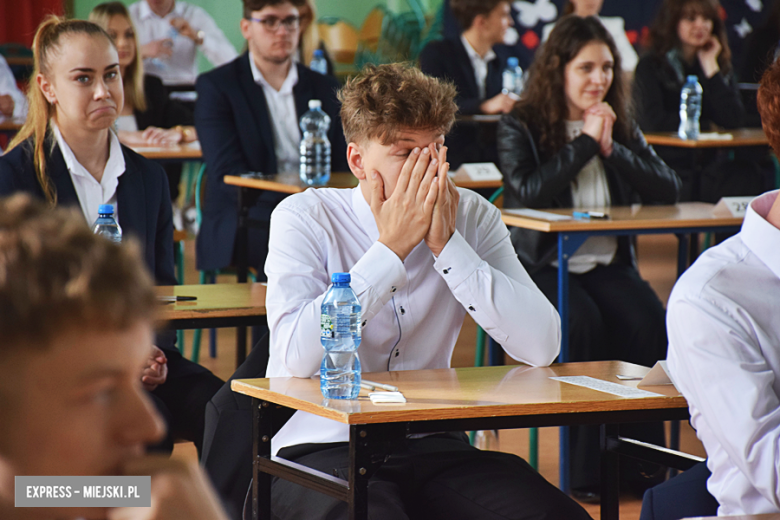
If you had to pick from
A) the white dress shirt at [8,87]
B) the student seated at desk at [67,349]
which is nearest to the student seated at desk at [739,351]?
A: the student seated at desk at [67,349]

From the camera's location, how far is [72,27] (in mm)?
2570

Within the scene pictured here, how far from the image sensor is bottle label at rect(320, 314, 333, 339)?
171cm

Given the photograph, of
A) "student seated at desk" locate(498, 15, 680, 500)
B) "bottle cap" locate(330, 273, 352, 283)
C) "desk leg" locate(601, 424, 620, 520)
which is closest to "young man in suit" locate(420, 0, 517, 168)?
"student seated at desk" locate(498, 15, 680, 500)

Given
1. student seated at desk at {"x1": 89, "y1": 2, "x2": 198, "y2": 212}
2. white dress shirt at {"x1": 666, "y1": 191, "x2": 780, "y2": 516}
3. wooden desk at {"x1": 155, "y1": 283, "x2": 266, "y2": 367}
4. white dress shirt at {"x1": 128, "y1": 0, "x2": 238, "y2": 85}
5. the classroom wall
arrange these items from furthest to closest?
the classroom wall → white dress shirt at {"x1": 128, "y1": 0, "x2": 238, "y2": 85} → student seated at desk at {"x1": 89, "y1": 2, "x2": 198, "y2": 212} → wooden desk at {"x1": 155, "y1": 283, "x2": 266, "y2": 367} → white dress shirt at {"x1": 666, "y1": 191, "x2": 780, "y2": 516}

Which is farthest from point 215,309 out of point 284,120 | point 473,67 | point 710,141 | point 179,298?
point 473,67

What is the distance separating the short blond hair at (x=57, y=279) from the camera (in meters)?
0.49

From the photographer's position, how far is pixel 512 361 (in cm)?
450

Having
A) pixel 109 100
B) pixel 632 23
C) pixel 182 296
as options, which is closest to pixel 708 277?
pixel 182 296

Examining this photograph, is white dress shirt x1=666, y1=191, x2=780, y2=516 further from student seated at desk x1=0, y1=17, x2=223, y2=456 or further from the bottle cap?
student seated at desk x1=0, y1=17, x2=223, y2=456

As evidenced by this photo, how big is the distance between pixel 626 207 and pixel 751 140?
1779 mm

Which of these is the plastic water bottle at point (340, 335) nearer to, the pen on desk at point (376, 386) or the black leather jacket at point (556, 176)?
the pen on desk at point (376, 386)

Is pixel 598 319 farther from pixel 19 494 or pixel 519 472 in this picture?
pixel 19 494

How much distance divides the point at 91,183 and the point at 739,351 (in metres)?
1.74

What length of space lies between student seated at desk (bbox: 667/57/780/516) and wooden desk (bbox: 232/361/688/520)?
0.77 ft
